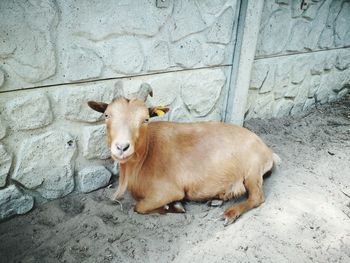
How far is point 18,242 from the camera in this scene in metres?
2.89

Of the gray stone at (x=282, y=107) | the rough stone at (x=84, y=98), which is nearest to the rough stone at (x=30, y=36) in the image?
the rough stone at (x=84, y=98)

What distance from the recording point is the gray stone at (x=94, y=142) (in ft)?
11.2

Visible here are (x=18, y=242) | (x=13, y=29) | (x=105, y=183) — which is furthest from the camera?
(x=105, y=183)

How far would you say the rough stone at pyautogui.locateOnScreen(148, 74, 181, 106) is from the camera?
3770 mm

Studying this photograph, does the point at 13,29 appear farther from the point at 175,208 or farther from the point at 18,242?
the point at 175,208

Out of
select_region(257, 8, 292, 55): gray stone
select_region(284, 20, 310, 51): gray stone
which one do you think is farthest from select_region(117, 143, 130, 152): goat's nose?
select_region(284, 20, 310, 51): gray stone

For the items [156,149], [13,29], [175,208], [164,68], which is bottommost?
[175,208]

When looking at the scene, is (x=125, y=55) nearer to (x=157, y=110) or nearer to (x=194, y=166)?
(x=157, y=110)

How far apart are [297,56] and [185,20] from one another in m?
2.51

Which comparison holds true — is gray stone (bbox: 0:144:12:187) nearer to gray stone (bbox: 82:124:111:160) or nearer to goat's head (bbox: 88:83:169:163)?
gray stone (bbox: 82:124:111:160)

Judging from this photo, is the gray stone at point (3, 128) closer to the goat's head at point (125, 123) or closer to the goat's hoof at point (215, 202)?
the goat's head at point (125, 123)

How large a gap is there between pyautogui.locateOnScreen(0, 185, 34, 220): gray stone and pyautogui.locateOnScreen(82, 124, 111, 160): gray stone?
0.72 meters

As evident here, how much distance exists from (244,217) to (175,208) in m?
0.72

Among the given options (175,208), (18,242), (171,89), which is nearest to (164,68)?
(171,89)
